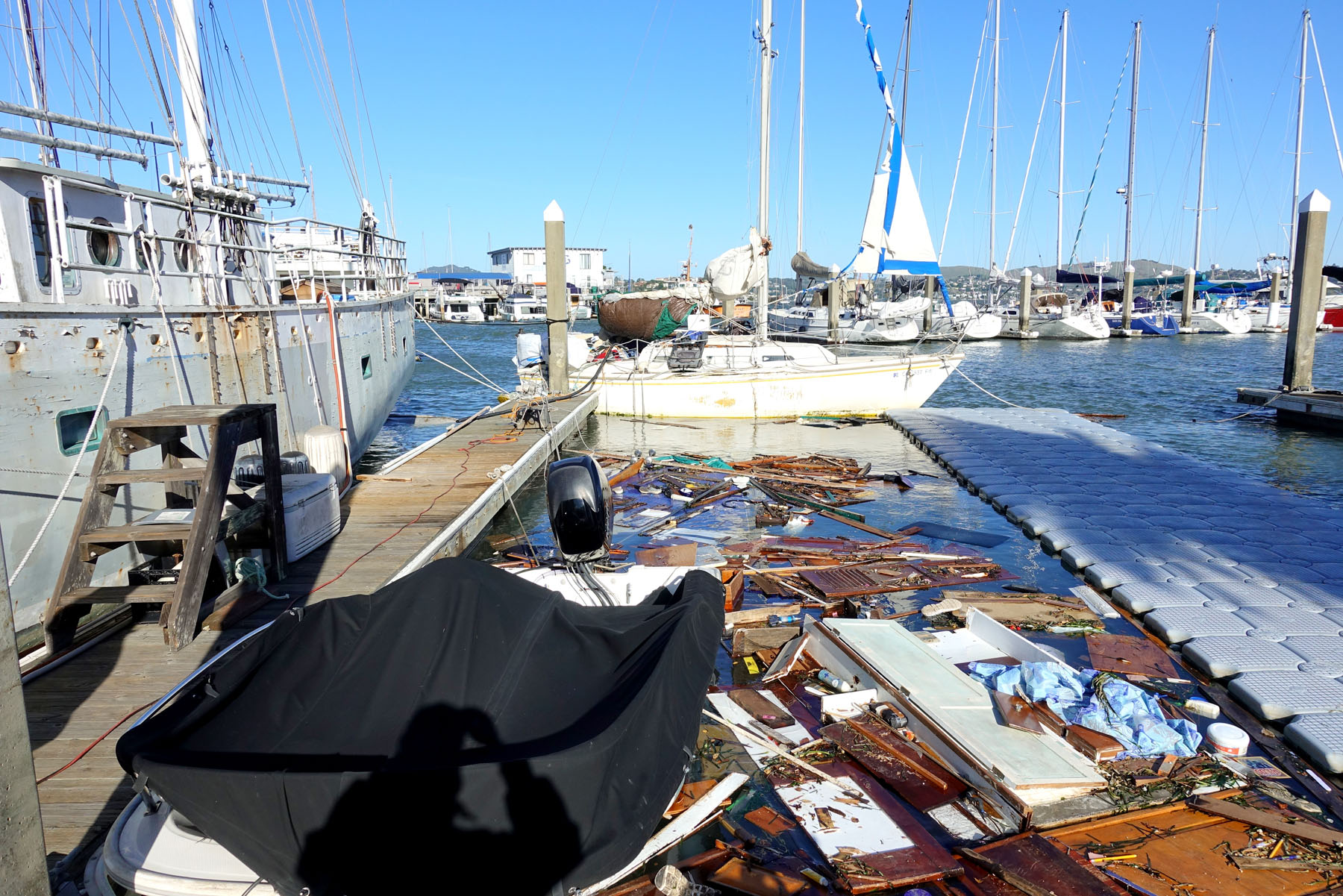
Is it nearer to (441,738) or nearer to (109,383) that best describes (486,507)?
(109,383)

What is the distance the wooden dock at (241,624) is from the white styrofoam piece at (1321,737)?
7379mm

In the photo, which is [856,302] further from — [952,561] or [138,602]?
[138,602]

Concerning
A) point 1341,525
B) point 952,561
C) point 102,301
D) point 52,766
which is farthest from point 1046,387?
point 52,766

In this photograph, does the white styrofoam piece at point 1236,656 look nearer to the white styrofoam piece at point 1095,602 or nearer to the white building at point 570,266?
the white styrofoam piece at point 1095,602

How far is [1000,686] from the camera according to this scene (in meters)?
6.37

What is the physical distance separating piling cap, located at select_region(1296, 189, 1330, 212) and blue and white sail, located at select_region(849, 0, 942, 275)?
29.7 ft

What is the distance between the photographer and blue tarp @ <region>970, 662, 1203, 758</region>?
5.53 metres

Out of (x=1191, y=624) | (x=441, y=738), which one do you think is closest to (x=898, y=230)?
(x=1191, y=624)

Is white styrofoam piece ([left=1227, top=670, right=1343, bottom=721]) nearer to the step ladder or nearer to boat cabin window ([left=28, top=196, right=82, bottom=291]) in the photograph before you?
the step ladder

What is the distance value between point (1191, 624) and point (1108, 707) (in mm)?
2497

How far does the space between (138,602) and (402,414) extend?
21680 mm

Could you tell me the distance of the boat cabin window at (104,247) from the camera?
992 cm

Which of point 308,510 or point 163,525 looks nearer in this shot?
point 163,525

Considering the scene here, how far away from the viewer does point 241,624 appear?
6738 mm
